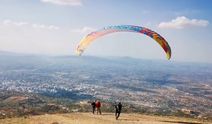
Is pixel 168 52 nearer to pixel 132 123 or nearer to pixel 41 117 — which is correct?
pixel 132 123

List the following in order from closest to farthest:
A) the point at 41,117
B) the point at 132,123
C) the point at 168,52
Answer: the point at 132,123 → the point at 168,52 → the point at 41,117

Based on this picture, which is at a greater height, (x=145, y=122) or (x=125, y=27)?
(x=125, y=27)

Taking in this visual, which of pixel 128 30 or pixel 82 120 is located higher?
pixel 128 30

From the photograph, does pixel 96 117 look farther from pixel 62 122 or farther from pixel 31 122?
pixel 31 122

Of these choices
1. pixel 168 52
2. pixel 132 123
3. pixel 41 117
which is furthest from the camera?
pixel 41 117

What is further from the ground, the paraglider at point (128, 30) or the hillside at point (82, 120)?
the paraglider at point (128, 30)

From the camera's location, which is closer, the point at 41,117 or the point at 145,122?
the point at 145,122

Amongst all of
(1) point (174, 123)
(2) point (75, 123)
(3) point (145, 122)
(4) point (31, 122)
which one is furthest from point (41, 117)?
(1) point (174, 123)

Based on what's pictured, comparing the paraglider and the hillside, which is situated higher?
the paraglider

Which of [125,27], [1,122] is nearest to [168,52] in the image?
[125,27]

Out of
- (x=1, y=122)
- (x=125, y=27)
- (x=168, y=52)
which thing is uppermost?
(x=125, y=27)
